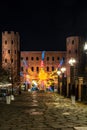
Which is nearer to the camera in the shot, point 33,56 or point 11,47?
point 11,47

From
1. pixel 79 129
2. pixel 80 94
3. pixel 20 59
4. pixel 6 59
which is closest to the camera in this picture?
pixel 79 129

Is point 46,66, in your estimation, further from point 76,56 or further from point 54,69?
point 76,56

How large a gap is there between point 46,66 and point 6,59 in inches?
716

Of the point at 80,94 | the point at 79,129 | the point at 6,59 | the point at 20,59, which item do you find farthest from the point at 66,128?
the point at 20,59

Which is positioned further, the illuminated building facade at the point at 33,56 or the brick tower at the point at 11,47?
the illuminated building facade at the point at 33,56

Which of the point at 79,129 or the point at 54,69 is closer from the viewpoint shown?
the point at 79,129

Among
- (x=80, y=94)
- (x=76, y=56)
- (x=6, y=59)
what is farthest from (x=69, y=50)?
(x=80, y=94)

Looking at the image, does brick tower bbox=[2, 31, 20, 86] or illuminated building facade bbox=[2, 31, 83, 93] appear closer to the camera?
brick tower bbox=[2, 31, 20, 86]

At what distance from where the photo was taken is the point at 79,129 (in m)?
13.5

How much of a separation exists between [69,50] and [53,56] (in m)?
11.1

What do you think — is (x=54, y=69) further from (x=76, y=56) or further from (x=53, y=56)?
(x=76, y=56)

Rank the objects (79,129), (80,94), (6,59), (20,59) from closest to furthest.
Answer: (79,129) < (80,94) < (6,59) < (20,59)

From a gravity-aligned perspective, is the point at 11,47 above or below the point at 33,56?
above

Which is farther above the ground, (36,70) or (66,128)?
(36,70)
